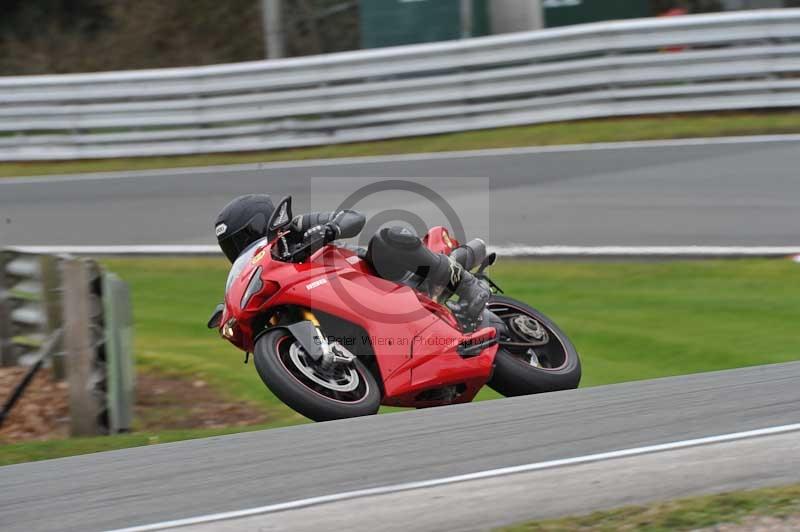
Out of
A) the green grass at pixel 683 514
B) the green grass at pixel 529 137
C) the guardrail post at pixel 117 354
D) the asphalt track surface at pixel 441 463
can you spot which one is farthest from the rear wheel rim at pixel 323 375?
the green grass at pixel 529 137

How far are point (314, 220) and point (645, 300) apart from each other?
3577mm

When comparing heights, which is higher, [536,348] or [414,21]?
[414,21]

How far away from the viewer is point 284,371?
4996 millimetres

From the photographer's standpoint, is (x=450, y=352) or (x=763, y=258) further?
(x=763, y=258)

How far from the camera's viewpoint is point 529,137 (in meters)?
13.8

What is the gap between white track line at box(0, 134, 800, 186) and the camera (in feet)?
41.3

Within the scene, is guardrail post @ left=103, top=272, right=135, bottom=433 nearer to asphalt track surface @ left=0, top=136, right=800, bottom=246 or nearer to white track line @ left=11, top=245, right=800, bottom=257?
white track line @ left=11, top=245, right=800, bottom=257

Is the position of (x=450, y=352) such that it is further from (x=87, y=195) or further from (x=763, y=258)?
(x=87, y=195)

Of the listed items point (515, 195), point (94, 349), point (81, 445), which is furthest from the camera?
point (515, 195)

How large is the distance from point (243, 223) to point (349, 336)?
2.60 feet

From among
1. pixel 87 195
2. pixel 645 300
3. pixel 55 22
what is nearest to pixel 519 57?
pixel 87 195

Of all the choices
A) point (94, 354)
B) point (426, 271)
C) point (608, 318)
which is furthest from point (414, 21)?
point (426, 271)

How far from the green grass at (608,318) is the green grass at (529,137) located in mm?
4337

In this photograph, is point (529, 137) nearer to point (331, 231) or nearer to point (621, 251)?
point (621, 251)
